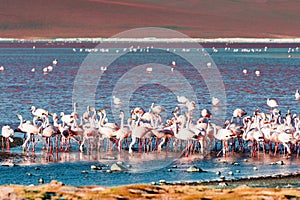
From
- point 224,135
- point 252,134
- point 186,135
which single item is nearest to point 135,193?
point 186,135

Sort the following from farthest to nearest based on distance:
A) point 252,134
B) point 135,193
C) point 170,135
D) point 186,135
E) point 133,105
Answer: point 133,105, point 170,135, point 252,134, point 186,135, point 135,193

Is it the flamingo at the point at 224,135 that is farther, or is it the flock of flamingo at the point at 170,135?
the flock of flamingo at the point at 170,135

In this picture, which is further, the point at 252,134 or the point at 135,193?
the point at 252,134

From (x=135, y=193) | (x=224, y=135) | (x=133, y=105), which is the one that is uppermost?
(x=133, y=105)

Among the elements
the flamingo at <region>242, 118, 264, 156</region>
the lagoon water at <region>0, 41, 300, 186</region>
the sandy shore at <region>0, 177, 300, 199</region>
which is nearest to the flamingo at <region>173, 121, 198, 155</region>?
the lagoon water at <region>0, 41, 300, 186</region>

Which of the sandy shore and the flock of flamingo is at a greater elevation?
the flock of flamingo

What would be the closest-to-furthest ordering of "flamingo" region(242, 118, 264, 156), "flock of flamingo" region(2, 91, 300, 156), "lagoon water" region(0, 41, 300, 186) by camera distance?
1. "lagoon water" region(0, 41, 300, 186)
2. "flamingo" region(242, 118, 264, 156)
3. "flock of flamingo" region(2, 91, 300, 156)

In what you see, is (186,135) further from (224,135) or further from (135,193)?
(135,193)

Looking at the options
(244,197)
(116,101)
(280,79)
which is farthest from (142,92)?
(244,197)

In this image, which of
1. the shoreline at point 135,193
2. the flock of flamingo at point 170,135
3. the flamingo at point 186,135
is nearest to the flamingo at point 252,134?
the flock of flamingo at point 170,135

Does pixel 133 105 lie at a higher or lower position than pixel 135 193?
higher

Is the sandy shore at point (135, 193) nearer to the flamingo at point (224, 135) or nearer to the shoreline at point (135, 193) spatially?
the shoreline at point (135, 193)

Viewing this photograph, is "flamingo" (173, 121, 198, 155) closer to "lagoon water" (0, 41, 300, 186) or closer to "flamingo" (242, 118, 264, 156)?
"lagoon water" (0, 41, 300, 186)

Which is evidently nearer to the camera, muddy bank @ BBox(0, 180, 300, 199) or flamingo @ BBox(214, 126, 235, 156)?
muddy bank @ BBox(0, 180, 300, 199)
